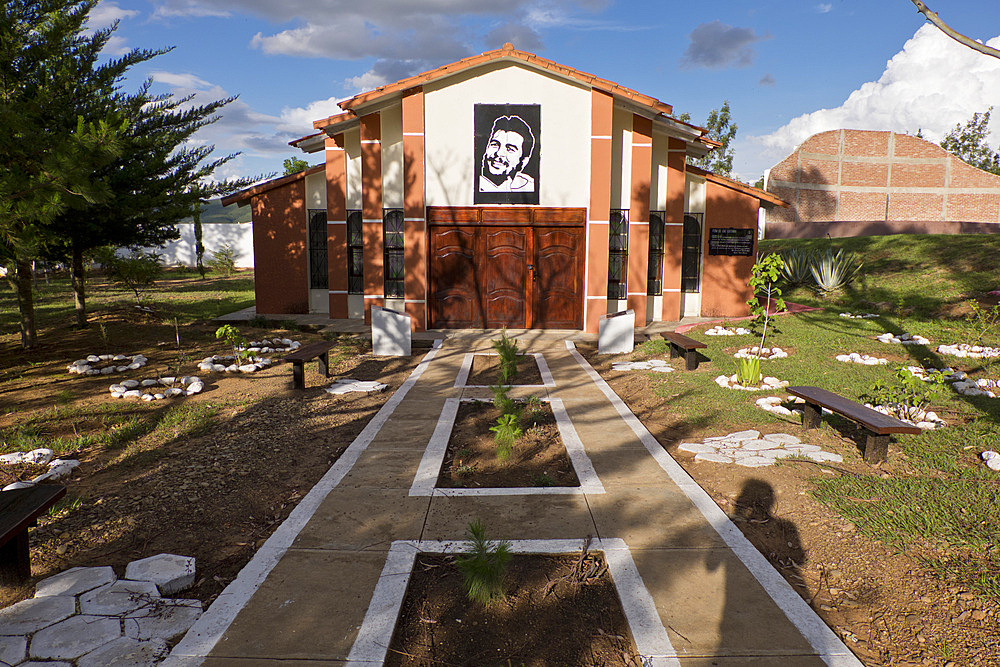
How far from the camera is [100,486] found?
4.90 metres

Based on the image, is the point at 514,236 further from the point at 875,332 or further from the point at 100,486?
the point at 100,486

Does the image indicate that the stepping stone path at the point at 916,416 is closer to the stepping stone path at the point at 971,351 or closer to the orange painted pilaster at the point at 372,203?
the stepping stone path at the point at 971,351

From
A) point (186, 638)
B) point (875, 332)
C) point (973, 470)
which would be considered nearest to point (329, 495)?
point (186, 638)

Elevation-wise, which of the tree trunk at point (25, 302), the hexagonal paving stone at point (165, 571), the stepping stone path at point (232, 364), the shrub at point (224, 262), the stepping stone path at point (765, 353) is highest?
the shrub at point (224, 262)

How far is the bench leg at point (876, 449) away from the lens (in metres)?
5.25

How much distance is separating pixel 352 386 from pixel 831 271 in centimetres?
1368

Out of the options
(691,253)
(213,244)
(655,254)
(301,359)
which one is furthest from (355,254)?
(213,244)

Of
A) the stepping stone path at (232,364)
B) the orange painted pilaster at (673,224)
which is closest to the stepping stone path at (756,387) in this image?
the orange painted pilaster at (673,224)

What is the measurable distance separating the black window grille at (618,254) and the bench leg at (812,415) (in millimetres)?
7054

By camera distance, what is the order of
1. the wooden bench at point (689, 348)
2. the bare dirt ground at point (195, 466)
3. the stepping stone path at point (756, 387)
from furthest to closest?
the wooden bench at point (689, 348), the stepping stone path at point (756, 387), the bare dirt ground at point (195, 466)

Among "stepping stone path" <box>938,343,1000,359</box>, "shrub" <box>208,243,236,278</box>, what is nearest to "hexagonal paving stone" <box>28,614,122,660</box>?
"stepping stone path" <box>938,343,1000,359</box>

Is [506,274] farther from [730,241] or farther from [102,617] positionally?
[102,617]

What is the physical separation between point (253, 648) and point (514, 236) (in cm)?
1041

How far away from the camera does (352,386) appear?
8422 mm
